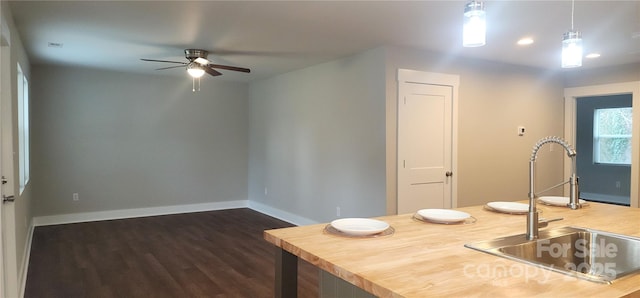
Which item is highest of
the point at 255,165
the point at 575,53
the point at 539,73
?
the point at 539,73

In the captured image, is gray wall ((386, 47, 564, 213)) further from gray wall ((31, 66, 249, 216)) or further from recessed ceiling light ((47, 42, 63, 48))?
gray wall ((31, 66, 249, 216))

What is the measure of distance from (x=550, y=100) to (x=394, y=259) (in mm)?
5350

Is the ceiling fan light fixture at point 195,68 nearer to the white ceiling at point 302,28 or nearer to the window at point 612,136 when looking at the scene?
the white ceiling at point 302,28

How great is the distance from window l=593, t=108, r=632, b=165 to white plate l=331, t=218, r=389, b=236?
805 cm

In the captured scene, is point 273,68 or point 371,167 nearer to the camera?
point 371,167

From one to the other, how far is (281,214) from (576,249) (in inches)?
192

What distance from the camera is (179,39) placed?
4.06 metres

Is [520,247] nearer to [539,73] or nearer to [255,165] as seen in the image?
[539,73]

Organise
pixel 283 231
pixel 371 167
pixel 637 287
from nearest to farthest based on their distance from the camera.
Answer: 1. pixel 637 287
2. pixel 283 231
3. pixel 371 167

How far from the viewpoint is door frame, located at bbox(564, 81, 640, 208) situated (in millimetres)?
5113

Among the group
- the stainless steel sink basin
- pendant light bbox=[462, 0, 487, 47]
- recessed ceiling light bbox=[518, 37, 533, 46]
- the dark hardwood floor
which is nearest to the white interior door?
recessed ceiling light bbox=[518, 37, 533, 46]

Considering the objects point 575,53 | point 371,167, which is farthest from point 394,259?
point 371,167

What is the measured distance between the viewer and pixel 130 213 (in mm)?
6359

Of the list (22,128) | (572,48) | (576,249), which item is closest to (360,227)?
(576,249)
